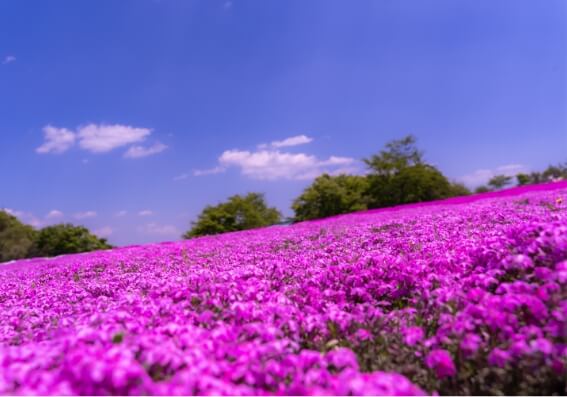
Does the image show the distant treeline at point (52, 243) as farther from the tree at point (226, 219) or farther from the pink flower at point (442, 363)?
the pink flower at point (442, 363)

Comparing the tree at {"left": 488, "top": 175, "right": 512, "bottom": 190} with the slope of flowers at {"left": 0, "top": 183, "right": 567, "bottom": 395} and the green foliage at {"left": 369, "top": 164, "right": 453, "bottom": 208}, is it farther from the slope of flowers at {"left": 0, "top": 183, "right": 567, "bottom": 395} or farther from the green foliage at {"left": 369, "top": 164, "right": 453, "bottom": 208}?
the slope of flowers at {"left": 0, "top": 183, "right": 567, "bottom": 395}

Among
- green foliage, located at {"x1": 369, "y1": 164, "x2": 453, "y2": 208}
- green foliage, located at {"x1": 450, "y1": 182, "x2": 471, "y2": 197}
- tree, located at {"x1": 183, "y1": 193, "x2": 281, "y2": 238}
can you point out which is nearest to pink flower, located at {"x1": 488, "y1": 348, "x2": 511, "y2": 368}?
tree, located at {"x1": 183, "y1": 193, "x2": 281, "y2": 238}

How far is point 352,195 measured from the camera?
42219 mm

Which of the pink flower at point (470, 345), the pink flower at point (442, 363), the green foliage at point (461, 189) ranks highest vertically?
the green foliage at point (461, 189)

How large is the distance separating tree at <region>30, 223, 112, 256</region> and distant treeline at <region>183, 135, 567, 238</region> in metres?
10.4

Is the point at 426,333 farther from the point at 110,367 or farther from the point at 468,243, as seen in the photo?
the point at 110,367

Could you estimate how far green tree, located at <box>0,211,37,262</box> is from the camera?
44.4 m

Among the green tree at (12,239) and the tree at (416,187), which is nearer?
the green tree at (12,239)

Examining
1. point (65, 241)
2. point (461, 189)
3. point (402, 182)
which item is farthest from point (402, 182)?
point (65, 241)

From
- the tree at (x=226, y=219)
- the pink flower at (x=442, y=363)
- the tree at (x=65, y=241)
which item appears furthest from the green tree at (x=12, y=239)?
the pink flower at (x=442, y=363)

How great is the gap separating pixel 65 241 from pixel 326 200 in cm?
2734

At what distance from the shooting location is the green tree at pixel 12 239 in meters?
44.4

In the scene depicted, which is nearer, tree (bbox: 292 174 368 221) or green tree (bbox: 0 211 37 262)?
tree (bbox: 292 174 368 221)

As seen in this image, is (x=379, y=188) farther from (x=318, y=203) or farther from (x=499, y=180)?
(x=499, y=180)
